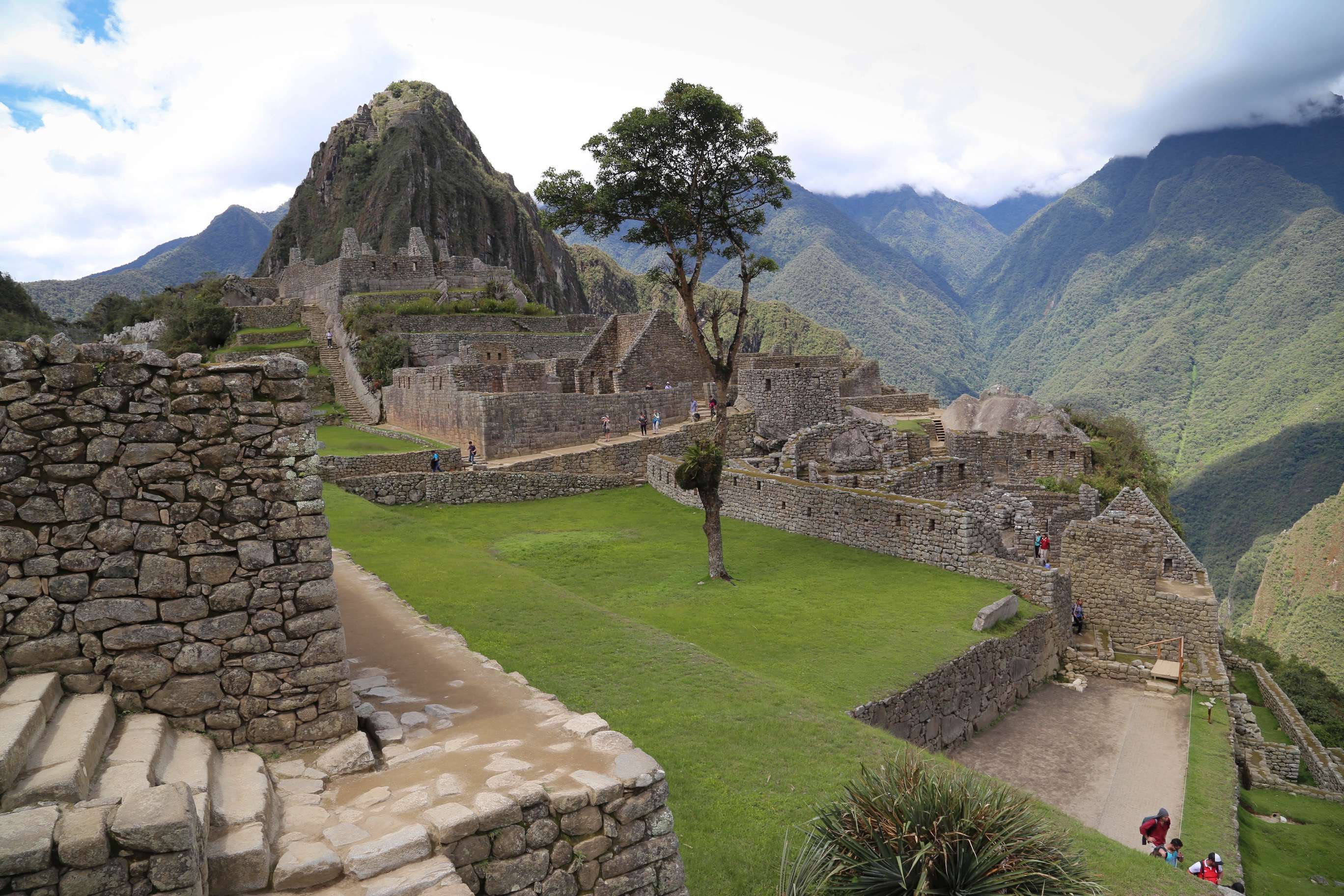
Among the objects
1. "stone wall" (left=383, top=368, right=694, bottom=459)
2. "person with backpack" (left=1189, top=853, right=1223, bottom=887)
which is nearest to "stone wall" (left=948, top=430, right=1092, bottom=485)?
"stone wall" (left=383, top=368, right=694, bottom=459)

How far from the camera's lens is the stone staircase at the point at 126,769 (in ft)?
Answer: 11.2

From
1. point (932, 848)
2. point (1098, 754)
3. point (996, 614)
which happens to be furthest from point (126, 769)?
point (1098, 754)

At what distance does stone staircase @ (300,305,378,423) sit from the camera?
108ft

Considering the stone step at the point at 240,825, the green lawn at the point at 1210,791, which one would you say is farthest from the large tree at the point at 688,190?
the stone step at the point at 240,825

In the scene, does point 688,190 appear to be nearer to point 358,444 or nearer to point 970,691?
point 970,691

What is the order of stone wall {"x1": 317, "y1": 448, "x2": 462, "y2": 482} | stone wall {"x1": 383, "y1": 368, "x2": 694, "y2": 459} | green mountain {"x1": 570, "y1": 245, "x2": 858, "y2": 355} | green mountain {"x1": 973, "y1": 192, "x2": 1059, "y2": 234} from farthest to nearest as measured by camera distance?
green mountain {"x1": 973, "y1": 192, "x2": 1059, "y2": 234}, green mountain {"x1": 570, "y1": 245, "x2": 858, "y2": 355}, stone wall {"x1": 383, "y1": 368, "x2": 694, "y2": 459}, stone wall {"x1": 317, "y1": 448, "x2": 462, "y2": 482}

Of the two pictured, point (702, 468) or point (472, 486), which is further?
point (472, 486)

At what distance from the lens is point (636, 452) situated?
79.2 feet

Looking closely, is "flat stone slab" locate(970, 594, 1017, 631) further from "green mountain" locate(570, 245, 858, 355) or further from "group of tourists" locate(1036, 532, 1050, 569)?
"green mountain" locate(570, 245, 858, 355)

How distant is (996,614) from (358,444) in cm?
1946

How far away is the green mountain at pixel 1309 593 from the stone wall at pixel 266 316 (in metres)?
52.7

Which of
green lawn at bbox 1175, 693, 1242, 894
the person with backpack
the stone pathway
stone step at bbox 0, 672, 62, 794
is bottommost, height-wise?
green lawn at bbox 1175, 693, 1242, 894

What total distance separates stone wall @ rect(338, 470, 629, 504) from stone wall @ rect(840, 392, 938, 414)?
12072 mm

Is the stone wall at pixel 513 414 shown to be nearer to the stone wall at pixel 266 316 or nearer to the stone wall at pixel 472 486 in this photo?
the stone wall at pixel 472 486
